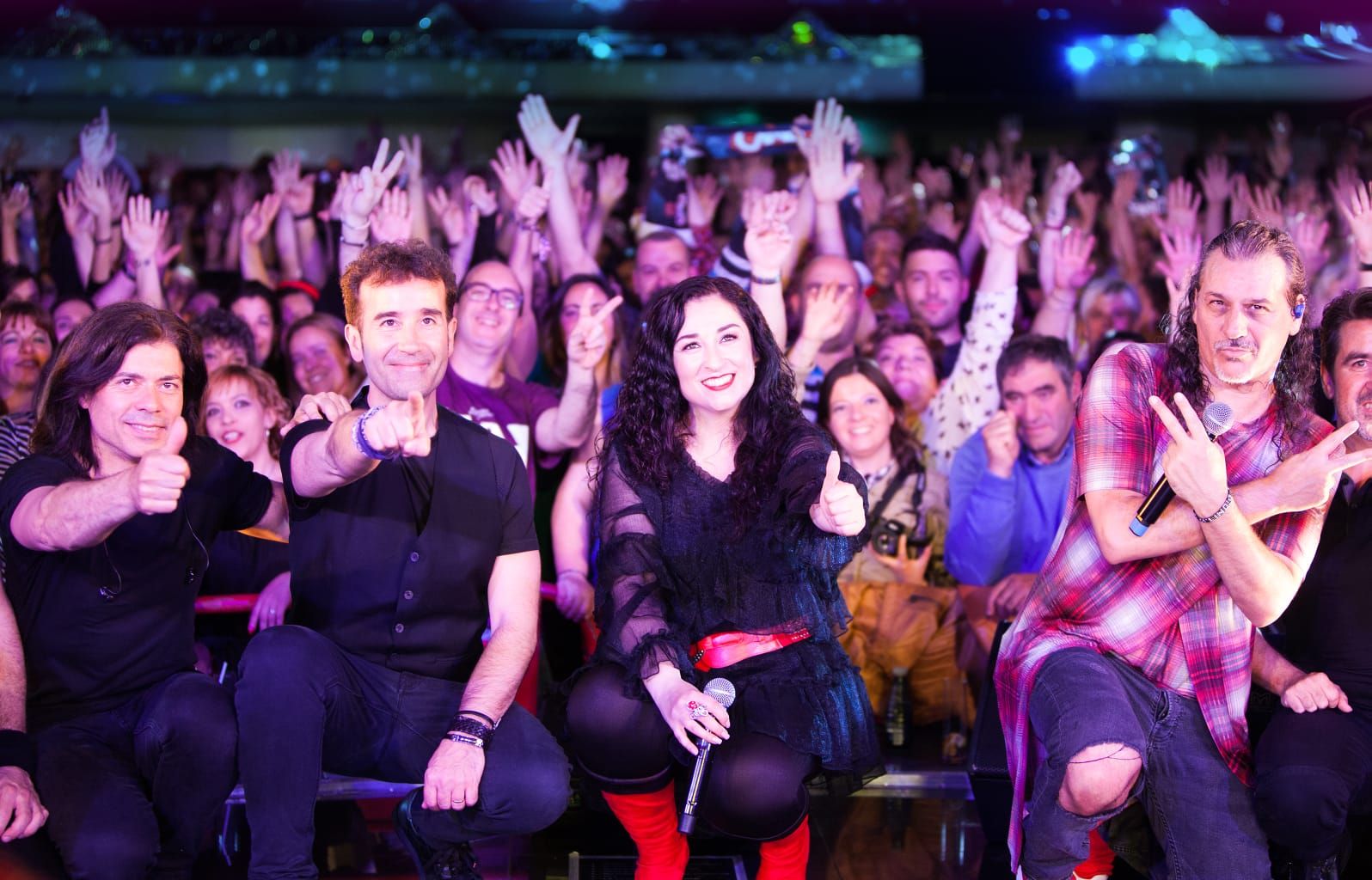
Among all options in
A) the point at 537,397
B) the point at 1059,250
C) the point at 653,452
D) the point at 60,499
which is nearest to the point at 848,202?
the point at 1059,250

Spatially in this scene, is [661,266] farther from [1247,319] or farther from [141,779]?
[141,779]

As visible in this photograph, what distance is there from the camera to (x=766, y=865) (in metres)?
2.63

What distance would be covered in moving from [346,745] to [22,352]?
2.17 meters

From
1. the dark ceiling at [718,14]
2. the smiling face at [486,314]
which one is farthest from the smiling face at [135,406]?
the dark ceiling at [718,14]

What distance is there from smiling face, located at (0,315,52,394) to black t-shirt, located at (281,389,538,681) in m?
1.83

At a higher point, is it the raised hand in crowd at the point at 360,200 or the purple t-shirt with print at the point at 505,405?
the raised hand in crowd at the point at 360,200

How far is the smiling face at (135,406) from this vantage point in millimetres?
2607

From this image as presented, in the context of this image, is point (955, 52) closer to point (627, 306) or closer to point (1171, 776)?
A: point (627, 306)

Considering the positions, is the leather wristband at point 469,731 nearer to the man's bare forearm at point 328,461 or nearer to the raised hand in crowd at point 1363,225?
the man's bare forearm at point 328,461

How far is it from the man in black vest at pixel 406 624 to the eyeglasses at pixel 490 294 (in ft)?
3.65

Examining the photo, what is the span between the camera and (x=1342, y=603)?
2676 mm

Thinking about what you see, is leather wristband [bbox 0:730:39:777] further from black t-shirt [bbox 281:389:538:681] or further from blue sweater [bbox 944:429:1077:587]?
blue sweater [bbox 944:429:1077:587]

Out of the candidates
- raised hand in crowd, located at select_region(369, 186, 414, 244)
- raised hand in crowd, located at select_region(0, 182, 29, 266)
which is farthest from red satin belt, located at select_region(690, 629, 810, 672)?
raised hand in crowd, located at select_region(0, 182, 29, 266)

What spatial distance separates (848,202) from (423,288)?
9.30 ft
